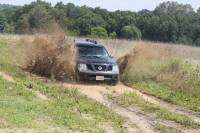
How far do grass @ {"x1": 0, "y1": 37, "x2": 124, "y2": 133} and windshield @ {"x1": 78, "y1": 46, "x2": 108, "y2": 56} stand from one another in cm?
306

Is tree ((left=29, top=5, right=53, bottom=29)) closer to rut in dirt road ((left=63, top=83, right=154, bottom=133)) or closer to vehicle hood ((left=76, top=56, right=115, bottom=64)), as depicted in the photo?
vehicle hood ((left=76, top=56, right=115, bottom=64))

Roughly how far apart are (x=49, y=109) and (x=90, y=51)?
26.3ft

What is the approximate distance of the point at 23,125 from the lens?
32.8 feet

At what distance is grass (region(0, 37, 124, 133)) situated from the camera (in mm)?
10430

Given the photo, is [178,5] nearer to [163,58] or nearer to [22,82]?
[163,58]

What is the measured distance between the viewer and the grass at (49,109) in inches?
411

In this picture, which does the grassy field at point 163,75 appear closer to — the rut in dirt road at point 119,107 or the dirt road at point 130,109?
the dirt road at point 130,109

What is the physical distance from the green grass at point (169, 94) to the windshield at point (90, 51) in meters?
2.03

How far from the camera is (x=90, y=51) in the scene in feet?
65.1

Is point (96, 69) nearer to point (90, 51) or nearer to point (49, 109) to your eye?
point (90, 51)

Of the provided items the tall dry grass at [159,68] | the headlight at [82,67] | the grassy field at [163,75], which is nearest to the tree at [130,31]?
the grassy field at [163,75]

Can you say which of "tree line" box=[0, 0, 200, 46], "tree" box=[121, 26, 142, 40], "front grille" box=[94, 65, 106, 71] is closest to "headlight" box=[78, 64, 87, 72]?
"front grille" box=[94, 65, 106, 71]

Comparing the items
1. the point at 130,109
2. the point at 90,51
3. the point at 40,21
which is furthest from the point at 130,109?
the point at 40,21

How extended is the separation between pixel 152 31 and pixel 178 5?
3682 cm
